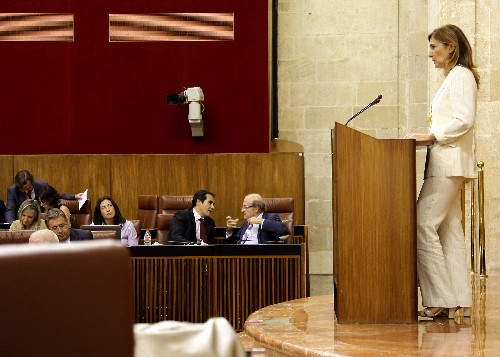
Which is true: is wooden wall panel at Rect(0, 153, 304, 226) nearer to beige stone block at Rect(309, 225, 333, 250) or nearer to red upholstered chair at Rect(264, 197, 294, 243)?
beige stone block at Rect(309, 225, 333, 250)

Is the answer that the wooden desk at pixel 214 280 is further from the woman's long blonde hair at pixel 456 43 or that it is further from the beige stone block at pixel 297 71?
the beige stone block at pixel 297 71

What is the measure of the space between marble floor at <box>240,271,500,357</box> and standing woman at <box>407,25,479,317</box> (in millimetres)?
200

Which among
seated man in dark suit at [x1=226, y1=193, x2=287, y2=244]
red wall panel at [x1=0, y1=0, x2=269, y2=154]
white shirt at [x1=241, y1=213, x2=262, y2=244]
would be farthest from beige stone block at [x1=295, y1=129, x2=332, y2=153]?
white shirt at [x1=241, y1=213, x2=262, y2=244]

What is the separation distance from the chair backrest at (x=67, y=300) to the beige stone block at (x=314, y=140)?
987 centimetres

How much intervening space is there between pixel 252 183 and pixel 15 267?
29.4 ft

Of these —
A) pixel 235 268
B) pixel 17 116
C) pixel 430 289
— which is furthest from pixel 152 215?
pixel 430 289

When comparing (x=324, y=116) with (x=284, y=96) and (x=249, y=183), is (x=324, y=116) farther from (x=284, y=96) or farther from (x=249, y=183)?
(x=249, y=183)

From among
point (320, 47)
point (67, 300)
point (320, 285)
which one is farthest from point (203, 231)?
point (67, 300)

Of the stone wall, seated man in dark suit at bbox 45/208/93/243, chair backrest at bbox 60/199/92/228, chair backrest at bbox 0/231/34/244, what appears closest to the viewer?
chair backrest at bbox 0/231/34/244

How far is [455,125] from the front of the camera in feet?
14.3

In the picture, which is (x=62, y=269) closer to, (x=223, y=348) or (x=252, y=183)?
(x=223, y=348)

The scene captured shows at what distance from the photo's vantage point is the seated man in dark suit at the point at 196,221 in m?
8.04

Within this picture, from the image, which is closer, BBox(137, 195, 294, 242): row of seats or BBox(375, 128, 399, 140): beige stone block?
BBox(137, 195, 294, 242): row of seats

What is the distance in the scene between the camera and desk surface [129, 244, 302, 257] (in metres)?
6.59
